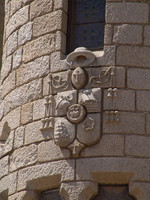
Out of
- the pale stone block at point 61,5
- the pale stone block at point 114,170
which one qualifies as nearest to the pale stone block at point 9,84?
the pale stone block at point 61,5

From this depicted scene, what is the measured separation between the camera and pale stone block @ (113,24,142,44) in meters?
11.4

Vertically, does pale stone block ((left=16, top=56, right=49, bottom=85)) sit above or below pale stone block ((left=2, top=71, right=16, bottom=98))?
above

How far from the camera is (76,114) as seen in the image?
11086 mm

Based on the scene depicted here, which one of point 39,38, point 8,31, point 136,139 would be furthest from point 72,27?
point 136,139

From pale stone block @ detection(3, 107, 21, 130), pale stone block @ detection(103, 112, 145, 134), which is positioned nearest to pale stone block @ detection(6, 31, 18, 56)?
pale stone block @ detection(3, 107, 21, 130)

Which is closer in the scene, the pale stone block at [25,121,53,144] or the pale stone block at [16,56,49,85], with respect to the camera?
the pale stone block at [25,121,53,144]

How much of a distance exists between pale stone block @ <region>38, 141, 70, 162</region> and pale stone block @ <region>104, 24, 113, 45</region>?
1611 mm

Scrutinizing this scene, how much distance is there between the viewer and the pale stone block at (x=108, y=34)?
1141 cm

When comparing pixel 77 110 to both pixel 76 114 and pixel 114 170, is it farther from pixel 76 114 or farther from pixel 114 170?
pixel 114 170

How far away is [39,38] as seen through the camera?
39.0ft

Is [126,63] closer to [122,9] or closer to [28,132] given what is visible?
[122,9]

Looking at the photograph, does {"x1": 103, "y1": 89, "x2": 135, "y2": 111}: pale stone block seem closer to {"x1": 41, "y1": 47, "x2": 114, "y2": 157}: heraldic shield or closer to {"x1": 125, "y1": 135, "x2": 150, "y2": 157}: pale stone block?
{"x1": 41, "y1": 47, "x2": 114, "y2": 157}: heraldic shield

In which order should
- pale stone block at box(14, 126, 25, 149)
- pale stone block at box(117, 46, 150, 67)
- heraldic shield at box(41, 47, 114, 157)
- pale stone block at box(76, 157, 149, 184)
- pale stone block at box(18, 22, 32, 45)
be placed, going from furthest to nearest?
pale stone block at box(18, 22, 32, 45) < pale stone block at box(14, 126, 25, 149) < pale stone block at box(117, 46, 150, 67) < heraldic shield at box(41, 47, 114, 157) < pale stone block at box(76, 157, 149, 184)

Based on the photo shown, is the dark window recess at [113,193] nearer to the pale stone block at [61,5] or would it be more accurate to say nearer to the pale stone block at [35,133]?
the pale stone block at [35,133]
